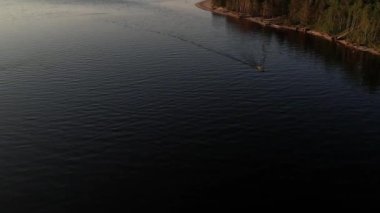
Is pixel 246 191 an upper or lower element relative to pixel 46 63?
lower

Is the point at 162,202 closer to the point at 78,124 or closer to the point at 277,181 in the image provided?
the point at 277,181

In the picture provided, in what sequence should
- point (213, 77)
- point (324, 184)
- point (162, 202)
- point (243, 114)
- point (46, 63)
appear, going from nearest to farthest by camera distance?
1. point (162, 202)
2. point (324, 184)
3. point (243, 114)
4. point (213, 77)
5. point (46, 63)

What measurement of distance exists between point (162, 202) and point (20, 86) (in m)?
83.0

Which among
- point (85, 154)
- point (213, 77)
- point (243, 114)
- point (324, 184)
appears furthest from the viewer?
point (213, 77)

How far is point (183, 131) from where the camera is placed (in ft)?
345

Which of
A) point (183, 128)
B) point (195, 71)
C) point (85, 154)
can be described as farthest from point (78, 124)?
point (195, 71)

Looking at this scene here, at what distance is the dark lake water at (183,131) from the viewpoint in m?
79.6

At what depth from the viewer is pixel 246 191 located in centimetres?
7969

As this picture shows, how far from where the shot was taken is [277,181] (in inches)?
3265

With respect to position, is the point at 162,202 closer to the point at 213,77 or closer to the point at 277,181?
the point at 277,181

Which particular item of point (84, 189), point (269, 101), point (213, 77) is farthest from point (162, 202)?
point (213, 77)

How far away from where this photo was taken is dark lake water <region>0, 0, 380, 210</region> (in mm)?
79562

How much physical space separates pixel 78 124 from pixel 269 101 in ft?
183

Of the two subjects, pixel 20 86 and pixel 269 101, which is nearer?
pixel 269 101
